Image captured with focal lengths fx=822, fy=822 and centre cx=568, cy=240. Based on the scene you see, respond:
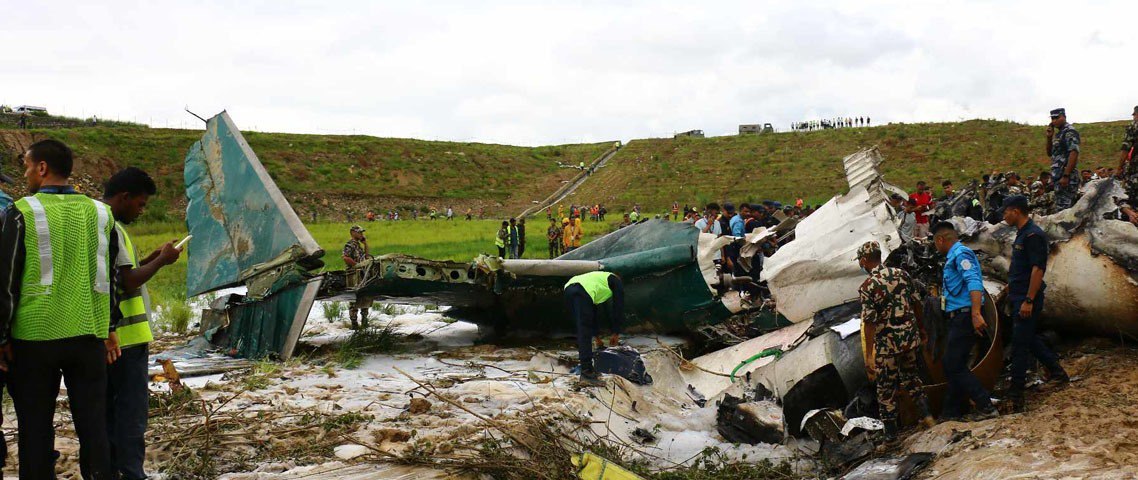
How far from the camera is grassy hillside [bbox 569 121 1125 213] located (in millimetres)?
43281

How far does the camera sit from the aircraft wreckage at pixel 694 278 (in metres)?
6.00

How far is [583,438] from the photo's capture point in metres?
5.67

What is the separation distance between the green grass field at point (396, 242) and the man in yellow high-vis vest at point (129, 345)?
9170 millimetres

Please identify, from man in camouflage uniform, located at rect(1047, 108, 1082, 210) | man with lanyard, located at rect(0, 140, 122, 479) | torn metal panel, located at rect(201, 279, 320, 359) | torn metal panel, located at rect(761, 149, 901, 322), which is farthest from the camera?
man in camouflage uniform, located at rect(1047, 108, 1082, 210)

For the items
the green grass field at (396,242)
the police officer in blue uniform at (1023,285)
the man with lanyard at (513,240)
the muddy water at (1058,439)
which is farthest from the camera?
the man with lanyard at (513,240)

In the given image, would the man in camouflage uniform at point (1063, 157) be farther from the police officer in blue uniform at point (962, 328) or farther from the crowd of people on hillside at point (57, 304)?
the crowd of people on hillside at point (57, 304)

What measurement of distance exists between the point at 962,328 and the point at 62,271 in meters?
4.90

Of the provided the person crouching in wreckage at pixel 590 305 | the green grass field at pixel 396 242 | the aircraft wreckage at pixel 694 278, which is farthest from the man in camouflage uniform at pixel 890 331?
the green grass field at pixel 396 242

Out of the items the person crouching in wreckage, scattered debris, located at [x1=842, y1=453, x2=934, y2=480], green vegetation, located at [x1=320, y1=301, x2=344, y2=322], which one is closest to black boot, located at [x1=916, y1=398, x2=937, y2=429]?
scattered debris, located at [x1=842, y1=453, x2=934, y2=480]

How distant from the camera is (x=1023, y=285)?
5.36 m

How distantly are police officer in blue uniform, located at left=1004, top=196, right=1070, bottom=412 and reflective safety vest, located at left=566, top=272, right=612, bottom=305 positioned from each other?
10.5 feet

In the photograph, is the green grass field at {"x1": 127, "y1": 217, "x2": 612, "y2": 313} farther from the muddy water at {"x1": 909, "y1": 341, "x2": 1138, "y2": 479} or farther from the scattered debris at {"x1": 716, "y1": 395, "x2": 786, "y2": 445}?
the muddy water at {"x1": 909, "y1": 341, "x2": 1138, "y2": 479}

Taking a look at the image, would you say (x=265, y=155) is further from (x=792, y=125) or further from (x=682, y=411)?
(x=682, y=411)

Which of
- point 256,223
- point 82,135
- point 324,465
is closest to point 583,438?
point 324,465
